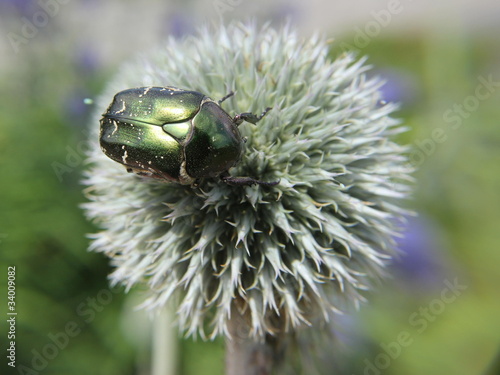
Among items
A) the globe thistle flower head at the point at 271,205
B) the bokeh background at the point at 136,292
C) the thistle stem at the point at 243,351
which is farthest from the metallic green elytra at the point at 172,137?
the bokeh background at the point at 136,292

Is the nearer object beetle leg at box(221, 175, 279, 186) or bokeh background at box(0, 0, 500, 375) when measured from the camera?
beetle leg at box(221, 175, 279, 186)

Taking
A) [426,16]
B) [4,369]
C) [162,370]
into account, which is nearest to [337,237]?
[162,370]

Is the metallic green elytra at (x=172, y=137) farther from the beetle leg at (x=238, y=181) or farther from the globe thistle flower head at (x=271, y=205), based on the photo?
the globe thistle flower head at (x=271, y=205)

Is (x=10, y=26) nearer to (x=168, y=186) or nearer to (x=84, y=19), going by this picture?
(x=84, y=19)

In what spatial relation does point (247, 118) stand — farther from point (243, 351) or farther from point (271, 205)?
point (243, 351)

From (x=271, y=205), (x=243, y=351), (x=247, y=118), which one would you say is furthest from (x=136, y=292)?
(x=247, y=118)

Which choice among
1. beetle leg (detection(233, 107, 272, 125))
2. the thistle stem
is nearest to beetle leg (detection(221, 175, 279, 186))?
beetle leg (detection(233, 107, 272, 125))

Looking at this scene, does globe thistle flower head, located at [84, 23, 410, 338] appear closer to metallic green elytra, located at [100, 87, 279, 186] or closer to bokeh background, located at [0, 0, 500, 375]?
metallic green elytra, located at [100, 87, 279, 186]
